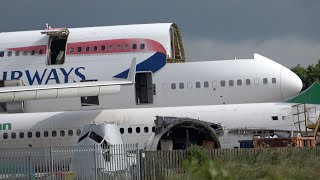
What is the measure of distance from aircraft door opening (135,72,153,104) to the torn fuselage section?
4571mm

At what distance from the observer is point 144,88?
3806 centimetres

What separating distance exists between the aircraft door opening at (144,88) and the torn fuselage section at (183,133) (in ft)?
15.0

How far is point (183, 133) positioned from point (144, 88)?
557cm

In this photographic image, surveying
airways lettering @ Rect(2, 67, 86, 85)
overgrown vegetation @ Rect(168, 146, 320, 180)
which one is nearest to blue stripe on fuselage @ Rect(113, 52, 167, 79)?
airways lettering @ Rect(2, 67, 86, 85)

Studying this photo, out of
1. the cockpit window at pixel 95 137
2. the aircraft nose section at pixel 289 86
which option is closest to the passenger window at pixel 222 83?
the aircraft nose section at pixel 289 86

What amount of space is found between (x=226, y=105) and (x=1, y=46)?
14010mm

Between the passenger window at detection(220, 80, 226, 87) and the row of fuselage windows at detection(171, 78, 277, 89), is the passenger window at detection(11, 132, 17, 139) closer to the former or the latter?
the row of fuselage windows at detection(171, 78, 277, 89)

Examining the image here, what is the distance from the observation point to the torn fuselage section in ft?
105

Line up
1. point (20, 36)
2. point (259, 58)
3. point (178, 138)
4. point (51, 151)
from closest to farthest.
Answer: point (51, 151), point (178, 138), point (259, 58), point (20, 36)

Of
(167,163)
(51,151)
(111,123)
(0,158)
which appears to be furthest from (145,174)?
(111,123)

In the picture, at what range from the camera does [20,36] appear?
128 feet

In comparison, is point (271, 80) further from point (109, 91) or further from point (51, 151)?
point (51, 151)

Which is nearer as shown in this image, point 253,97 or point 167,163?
point 167,163

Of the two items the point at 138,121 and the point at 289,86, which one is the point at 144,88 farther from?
the point at 289,86
